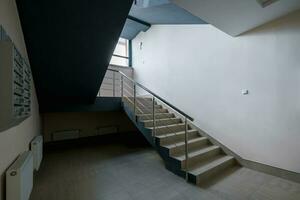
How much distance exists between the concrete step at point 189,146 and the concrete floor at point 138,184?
0.37 meters

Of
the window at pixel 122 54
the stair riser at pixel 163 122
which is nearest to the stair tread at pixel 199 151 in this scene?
the stair riser at pixel 163 122

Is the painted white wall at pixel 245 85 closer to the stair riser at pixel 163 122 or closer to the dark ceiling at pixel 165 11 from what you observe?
the stair riser at pixel 163 122

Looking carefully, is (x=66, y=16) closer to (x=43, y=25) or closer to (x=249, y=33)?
(x=43, y=25)

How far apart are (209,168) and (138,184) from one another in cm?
117

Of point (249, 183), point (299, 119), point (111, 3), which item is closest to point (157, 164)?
point (249, 183)

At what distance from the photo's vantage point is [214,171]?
2.93 metres

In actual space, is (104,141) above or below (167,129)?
below

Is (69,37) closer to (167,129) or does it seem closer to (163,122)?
(167,129)

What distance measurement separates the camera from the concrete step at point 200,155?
294 centimetres

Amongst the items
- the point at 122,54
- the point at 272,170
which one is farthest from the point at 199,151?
the point at 122,54

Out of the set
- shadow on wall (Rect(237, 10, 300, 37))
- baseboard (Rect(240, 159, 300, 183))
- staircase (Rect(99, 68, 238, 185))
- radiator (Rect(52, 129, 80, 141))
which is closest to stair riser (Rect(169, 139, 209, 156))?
staircase (Rect(99, 68, 238, 185))

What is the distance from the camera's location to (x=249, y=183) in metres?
2.62

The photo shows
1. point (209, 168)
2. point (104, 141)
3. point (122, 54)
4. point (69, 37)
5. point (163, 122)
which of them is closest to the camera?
point (69, 37)

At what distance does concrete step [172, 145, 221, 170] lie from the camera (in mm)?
2938
